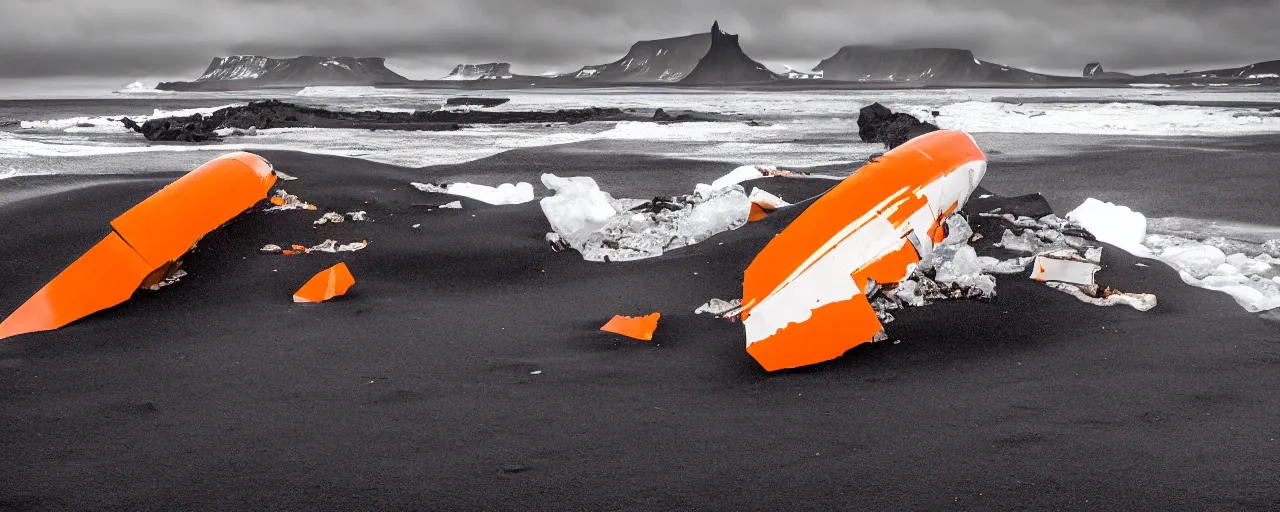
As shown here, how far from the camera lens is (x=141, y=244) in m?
4.61

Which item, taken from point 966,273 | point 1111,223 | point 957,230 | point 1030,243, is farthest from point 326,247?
point 1111,223

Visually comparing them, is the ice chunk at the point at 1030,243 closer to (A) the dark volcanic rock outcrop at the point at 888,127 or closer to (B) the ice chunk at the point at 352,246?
(B) the ice chunk at the point at 352,246

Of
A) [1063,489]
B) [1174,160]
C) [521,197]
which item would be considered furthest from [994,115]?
[1063,489]

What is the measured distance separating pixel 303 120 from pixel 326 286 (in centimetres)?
1925

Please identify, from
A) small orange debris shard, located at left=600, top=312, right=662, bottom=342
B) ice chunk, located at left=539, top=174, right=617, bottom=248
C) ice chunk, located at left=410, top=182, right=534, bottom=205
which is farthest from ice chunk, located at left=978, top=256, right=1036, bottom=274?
ice chunk, located at left=410, top=182, right=534, bottom=205

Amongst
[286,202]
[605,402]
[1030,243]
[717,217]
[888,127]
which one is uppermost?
[888,127]

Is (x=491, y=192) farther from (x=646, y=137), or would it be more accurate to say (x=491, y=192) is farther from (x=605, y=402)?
(x=646, y=137)

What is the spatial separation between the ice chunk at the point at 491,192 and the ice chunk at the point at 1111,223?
13.8ft

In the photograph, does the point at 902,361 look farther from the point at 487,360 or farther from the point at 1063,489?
the point at 487,360

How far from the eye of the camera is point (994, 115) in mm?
22672

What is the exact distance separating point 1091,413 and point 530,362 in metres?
2.10

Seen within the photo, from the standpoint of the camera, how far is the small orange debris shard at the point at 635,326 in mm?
3731

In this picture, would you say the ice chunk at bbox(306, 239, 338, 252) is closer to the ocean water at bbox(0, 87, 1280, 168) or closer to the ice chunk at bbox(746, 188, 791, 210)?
the ice chunk at bbox(746, 188, 791, 210)

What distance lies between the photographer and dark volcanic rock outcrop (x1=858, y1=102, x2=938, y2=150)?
14.2 m
